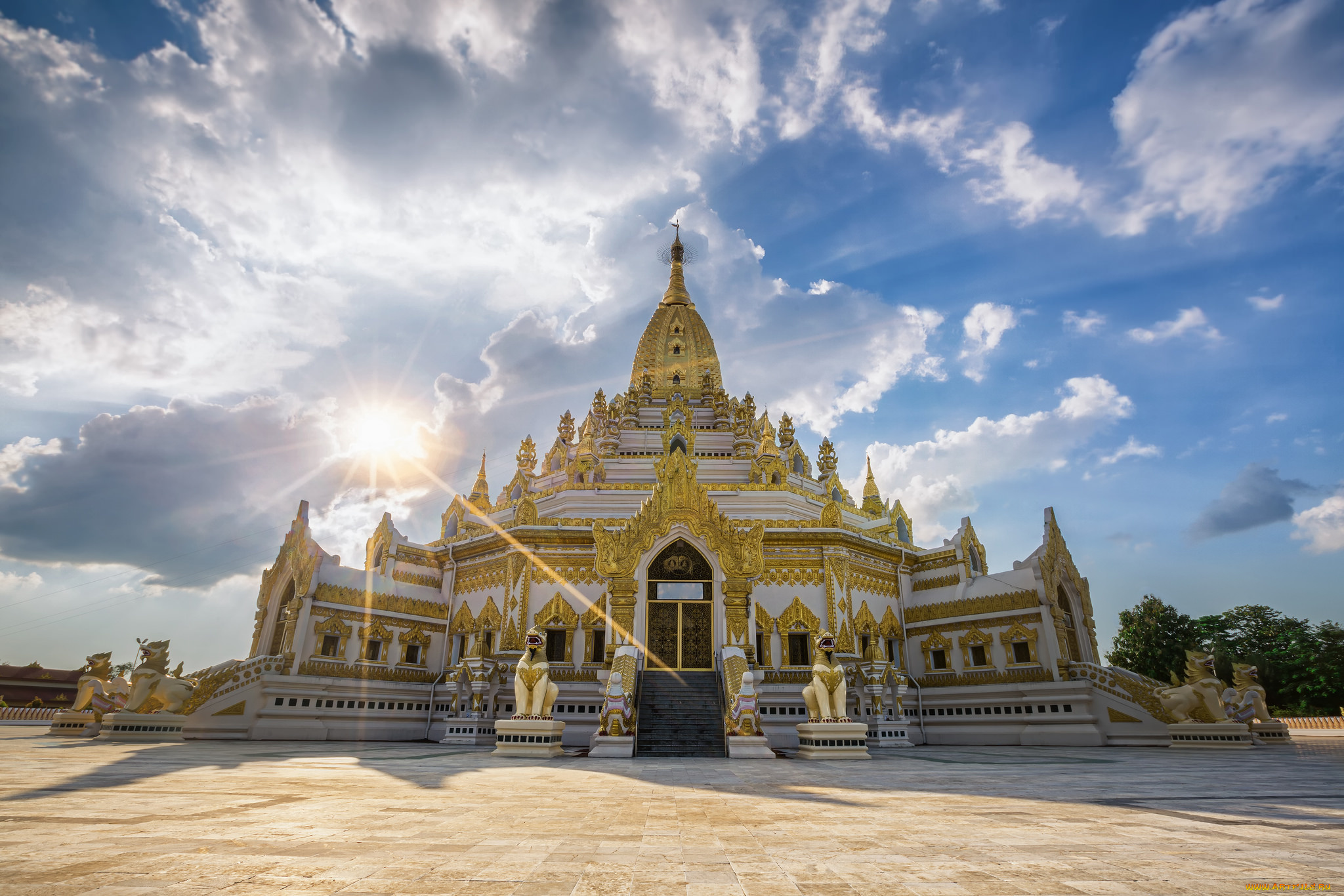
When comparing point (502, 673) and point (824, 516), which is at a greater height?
point (824, 516)

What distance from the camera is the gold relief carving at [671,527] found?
20109 millimetres

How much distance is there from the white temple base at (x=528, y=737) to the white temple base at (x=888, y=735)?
9349 mm

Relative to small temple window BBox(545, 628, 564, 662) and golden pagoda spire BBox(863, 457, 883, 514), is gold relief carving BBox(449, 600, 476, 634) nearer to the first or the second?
small temple window BBox(545, 628, 564, 662)

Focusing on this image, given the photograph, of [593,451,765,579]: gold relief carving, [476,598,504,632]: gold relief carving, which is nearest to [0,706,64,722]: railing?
[476,598,504,632]: gold relief carving

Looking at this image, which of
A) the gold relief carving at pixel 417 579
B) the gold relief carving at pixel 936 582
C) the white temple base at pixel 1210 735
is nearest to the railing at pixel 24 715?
the gold relief carving at pixel 417 579

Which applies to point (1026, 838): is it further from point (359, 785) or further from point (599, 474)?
point (599, 474)

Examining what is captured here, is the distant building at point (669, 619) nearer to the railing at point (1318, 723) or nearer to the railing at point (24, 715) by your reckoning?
the railing at point (24, 715)

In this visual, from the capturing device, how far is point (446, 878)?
12.3 ft

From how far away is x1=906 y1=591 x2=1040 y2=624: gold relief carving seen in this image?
22266 millimetres

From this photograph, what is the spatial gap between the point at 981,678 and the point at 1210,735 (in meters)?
5.94

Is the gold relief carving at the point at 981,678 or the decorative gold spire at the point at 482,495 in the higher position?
the decorative gold spire at the point at 482,495

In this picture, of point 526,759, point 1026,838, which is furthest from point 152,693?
point 1026,838

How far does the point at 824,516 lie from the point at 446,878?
21.3 metres

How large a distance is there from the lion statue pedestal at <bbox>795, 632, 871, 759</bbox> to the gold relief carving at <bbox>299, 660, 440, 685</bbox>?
569 inches
